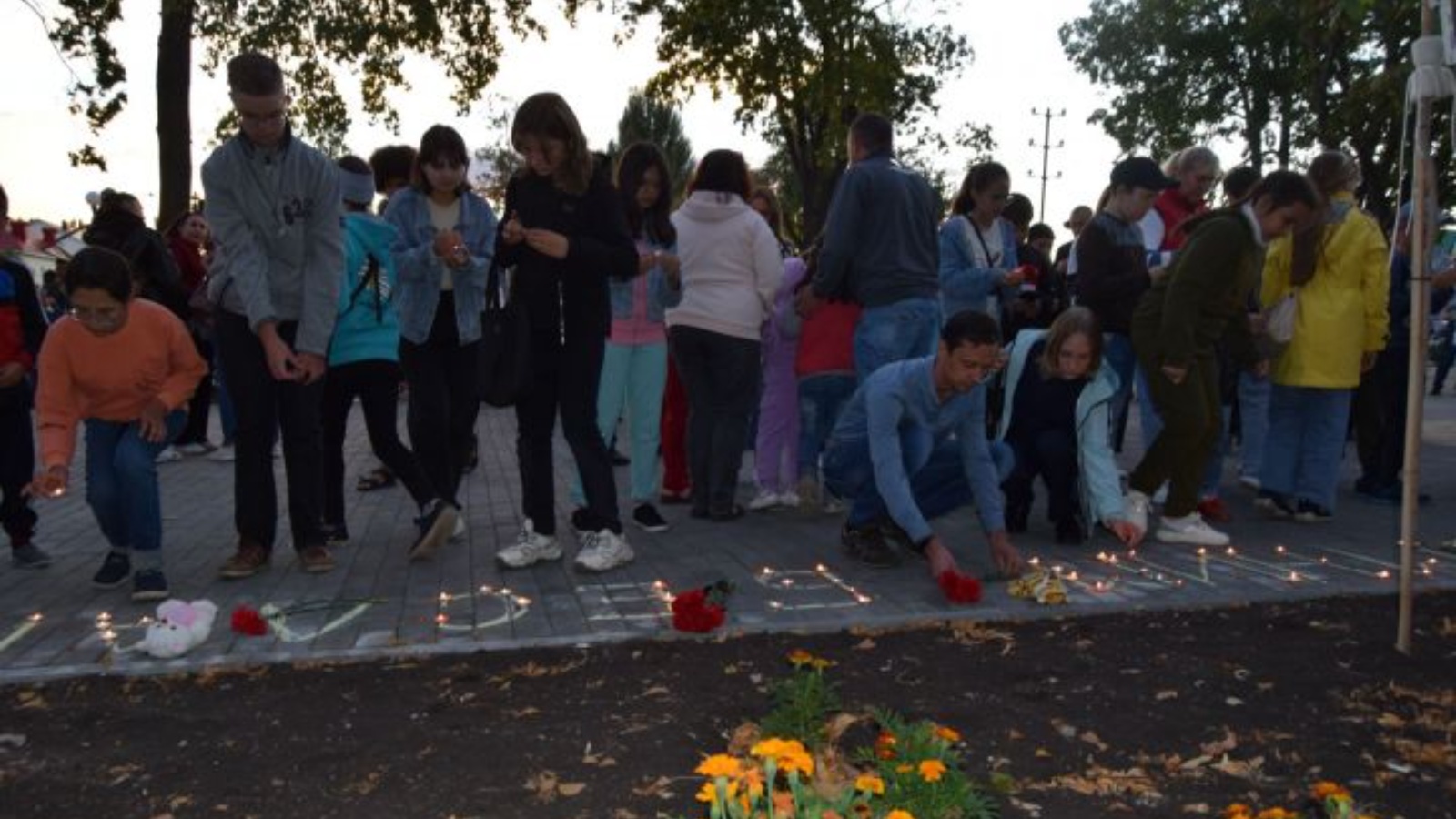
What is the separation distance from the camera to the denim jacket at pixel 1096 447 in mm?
5562

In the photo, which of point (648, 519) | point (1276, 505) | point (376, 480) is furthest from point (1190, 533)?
point (376, 480)

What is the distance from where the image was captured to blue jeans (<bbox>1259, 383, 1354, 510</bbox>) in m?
6.38

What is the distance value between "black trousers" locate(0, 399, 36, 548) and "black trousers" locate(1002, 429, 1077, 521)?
4717 mm

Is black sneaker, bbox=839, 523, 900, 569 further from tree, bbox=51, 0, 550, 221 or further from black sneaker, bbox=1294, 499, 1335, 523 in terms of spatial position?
tree, bbox=51, 0, 550, 221

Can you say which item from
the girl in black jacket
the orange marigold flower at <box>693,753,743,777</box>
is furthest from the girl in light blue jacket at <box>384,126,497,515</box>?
the orange marigold flower at <box>693,753,743,777</box>

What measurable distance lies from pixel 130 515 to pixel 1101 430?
4.36 meters

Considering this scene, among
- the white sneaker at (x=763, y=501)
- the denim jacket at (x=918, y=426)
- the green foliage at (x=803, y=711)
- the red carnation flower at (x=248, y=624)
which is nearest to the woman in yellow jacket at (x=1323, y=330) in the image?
the denim jacket at (x=918, y=426)

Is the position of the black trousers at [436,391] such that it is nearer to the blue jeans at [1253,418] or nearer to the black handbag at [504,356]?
the black handbag at [504,356]

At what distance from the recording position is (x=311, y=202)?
508 centimetres

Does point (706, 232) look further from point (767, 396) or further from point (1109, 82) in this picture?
point (1109, 82)

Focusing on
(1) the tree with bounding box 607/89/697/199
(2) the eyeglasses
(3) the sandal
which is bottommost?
(3) the sandal

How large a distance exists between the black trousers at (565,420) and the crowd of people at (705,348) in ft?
0.05

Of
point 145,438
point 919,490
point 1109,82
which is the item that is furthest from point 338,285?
point 1109,82

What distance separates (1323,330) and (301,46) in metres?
19.3
